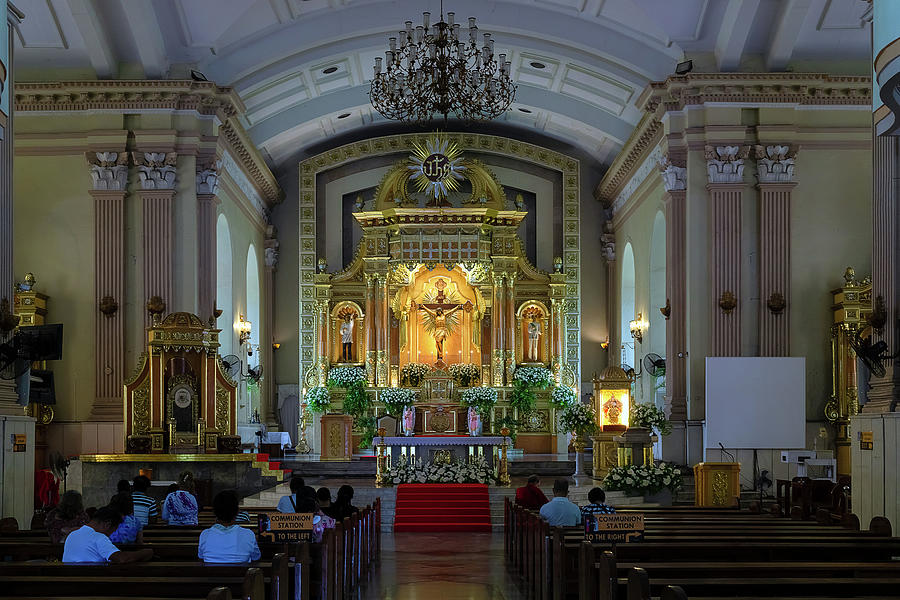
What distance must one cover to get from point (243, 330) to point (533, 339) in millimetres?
6926

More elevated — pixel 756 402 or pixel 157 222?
pixel 157 222

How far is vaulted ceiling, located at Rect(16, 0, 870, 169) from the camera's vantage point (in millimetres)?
A: 18109

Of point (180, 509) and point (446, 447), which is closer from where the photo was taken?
point (180, 509)

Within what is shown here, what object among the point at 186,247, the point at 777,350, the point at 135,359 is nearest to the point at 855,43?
the point at 777,350

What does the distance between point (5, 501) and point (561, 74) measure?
1425 centimetres

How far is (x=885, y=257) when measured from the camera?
40.1 ft

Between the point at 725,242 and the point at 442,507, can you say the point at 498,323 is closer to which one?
the point at 725,242

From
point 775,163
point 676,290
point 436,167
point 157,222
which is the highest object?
point 436,167

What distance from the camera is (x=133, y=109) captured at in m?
19.0

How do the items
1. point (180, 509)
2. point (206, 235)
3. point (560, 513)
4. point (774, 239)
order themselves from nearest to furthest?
1. point (180, 509)
2. point (560, 513)
3. point (774, 239)
4. point (206, 235)

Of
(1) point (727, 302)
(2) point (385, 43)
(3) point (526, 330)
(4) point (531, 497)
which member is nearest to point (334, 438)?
(3) point (526, 330)

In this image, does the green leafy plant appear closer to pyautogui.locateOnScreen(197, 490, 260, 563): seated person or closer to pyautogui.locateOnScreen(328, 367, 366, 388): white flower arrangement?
pyautogui.locateOnScreen(328, 367, 366, 388): white flower arrangement

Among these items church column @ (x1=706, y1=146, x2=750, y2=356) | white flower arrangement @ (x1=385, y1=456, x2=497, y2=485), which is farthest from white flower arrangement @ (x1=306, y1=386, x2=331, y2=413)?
church column @ (x1=706, y1=146, x2=750, y2=356)

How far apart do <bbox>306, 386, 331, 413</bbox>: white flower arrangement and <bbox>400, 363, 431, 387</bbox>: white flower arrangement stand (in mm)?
1795
